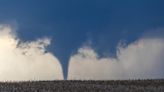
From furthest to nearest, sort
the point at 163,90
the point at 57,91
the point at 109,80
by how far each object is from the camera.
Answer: the point at 109,80, the point at 163,90, the point at 57,91

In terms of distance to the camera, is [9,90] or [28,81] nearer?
[9,90]

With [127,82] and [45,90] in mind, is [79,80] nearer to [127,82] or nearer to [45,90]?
[127,82]

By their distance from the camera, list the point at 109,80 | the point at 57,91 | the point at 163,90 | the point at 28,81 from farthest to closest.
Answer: the point at 109,80, the point at 28,81, the point at 163,90, the point at 57,91

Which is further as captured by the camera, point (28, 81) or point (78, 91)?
point (28, 81)

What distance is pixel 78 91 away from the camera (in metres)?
35.7

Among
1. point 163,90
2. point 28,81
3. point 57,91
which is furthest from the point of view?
point 28,81

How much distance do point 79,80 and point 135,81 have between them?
5623 millimetres

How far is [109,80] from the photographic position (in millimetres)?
51625

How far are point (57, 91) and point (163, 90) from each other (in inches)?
335

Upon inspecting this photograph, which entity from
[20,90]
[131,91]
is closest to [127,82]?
[131,91]

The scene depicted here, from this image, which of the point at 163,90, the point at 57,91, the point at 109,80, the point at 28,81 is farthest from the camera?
the point at 109,80

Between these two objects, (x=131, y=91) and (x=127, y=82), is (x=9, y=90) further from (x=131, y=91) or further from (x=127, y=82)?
(x=127, y=82)

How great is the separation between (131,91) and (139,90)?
1.20 metres

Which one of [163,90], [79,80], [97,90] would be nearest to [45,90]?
A: [97,90]
